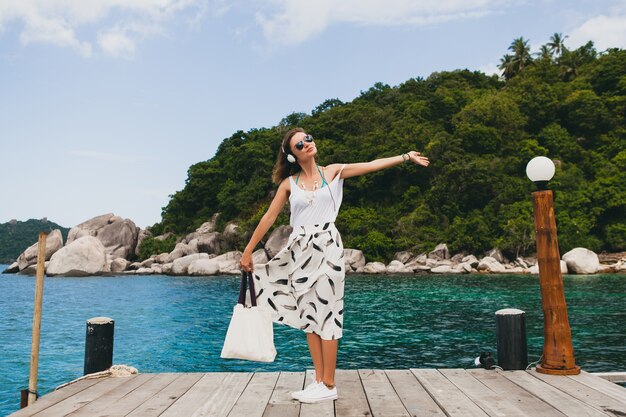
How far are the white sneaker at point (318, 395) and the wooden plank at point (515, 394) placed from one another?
4.54 ft

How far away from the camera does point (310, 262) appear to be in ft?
13.5

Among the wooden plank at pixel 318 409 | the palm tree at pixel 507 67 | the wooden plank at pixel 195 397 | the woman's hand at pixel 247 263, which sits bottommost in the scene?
the wooden plank at pixel 195 397

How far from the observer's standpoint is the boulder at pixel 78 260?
49.8 m

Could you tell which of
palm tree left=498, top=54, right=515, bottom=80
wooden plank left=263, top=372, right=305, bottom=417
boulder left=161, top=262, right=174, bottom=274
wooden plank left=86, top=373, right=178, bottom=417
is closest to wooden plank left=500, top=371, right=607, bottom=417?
wooden plank left=263, top=372, right=305, bottom=417

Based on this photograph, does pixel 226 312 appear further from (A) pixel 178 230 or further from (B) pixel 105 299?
(A) pixel 178 230

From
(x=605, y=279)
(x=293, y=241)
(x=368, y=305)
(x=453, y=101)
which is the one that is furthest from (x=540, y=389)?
(x=453, y=101)

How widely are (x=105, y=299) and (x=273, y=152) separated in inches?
1469

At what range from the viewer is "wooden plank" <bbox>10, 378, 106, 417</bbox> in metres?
3.81

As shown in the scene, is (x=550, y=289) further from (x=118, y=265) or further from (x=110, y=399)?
(x=118, y=265)

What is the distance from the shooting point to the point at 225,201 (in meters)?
60.3

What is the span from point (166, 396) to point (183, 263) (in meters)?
45.7

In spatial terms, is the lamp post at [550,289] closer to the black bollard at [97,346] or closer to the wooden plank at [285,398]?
the wooden plank at [285,398]

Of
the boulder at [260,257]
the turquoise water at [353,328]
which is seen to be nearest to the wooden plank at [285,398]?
the turquoise water at [353,328]

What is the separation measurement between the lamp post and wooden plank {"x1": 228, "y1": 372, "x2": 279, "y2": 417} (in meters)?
2.62
